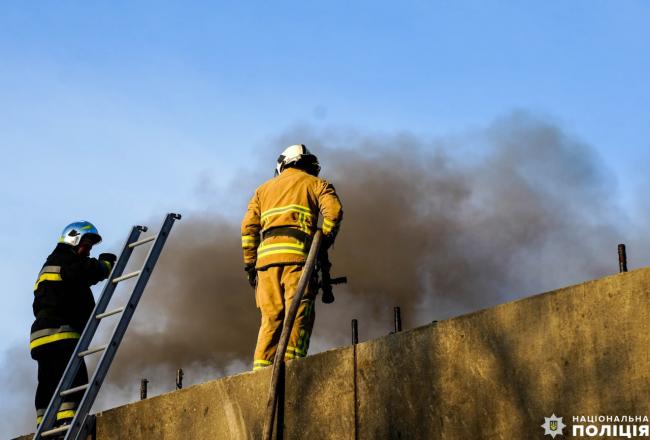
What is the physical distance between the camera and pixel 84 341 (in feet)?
28.0

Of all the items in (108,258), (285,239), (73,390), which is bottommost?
(73,390)

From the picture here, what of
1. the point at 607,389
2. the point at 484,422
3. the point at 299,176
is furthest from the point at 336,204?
the point at 607,389

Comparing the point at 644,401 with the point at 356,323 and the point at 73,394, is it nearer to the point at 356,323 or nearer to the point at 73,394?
the point at 356,323

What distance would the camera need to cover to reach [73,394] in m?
8.52

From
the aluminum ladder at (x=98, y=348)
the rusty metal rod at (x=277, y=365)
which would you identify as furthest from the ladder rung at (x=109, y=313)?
the rusty metal rod at (x=277, y=365)

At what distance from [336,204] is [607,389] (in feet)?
11.3

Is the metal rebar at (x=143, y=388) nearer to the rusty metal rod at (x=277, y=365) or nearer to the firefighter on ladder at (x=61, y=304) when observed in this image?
the firefighter on ladder at (x=61, y=304)

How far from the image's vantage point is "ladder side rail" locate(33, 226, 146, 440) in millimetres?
8328

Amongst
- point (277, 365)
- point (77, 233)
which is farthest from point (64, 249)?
point (277, 365)

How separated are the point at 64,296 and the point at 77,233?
0.52m
